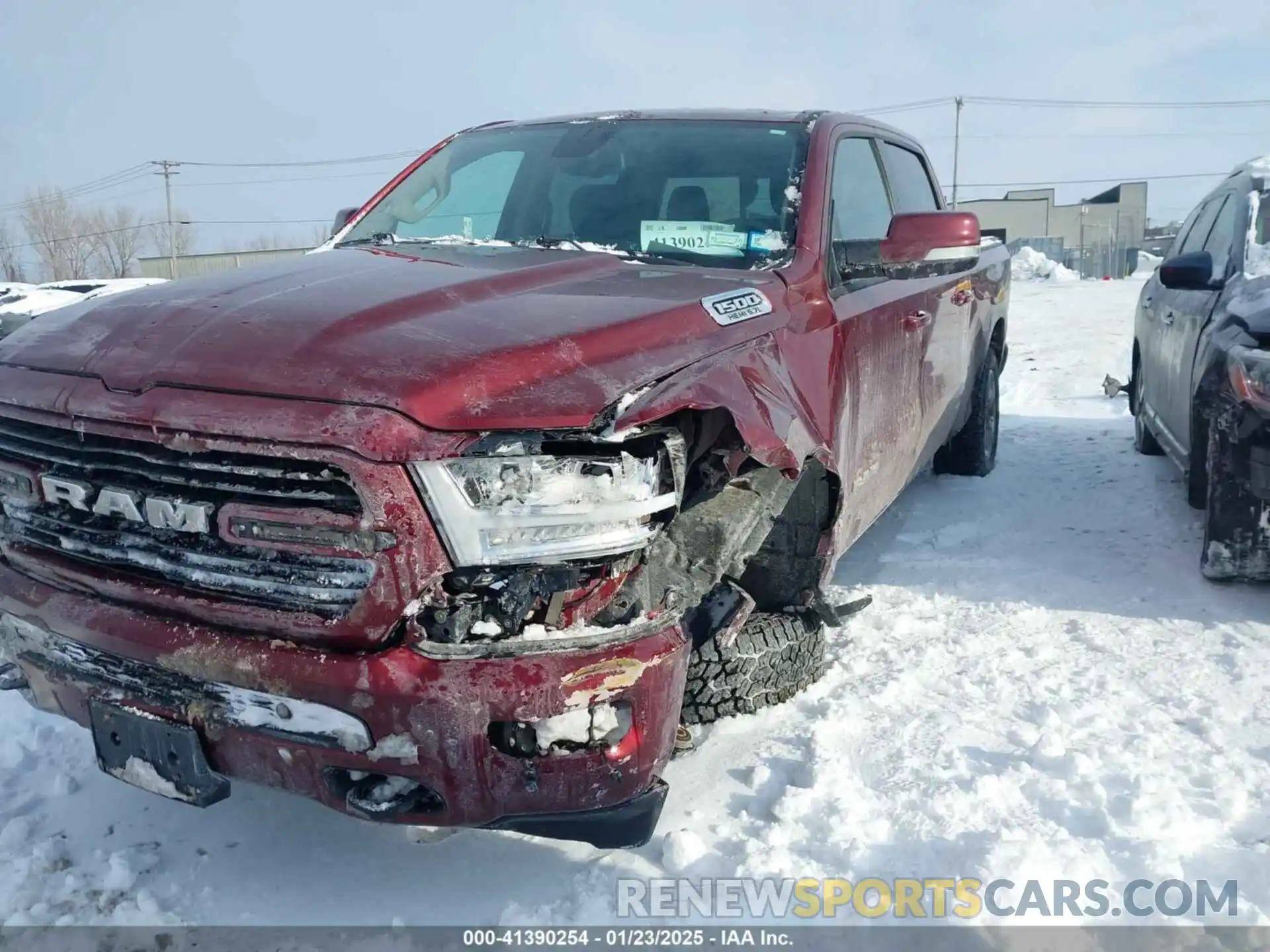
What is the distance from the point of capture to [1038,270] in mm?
25234

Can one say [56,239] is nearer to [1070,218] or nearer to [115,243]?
[115,243]

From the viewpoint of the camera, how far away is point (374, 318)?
206 centimetres

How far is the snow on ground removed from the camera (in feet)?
7.36

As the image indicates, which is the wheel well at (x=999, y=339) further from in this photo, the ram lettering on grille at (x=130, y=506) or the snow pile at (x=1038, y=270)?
the snow pile at (x=1038, y=270)

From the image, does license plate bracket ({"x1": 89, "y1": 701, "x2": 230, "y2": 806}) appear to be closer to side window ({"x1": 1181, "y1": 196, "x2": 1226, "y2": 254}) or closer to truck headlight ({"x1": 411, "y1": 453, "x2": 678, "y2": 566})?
truck headlight ({"x1": 411, "y1": 453, "x2": 678, "y2": 566})

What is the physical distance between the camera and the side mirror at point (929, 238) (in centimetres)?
296

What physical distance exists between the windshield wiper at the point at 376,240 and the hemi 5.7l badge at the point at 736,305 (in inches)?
56.8

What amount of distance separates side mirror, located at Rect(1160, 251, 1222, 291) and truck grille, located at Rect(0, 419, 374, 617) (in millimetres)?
3802

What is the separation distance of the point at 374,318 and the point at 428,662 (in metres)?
0.76

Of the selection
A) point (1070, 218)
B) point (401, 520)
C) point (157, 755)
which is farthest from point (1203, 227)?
point (1070, 218)

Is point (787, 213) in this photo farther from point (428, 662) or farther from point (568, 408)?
point (428, 662)

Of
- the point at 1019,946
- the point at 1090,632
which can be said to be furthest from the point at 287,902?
the point at 1090,632

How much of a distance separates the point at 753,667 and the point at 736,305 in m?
1.07

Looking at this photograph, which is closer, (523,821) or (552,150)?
(523,821)
